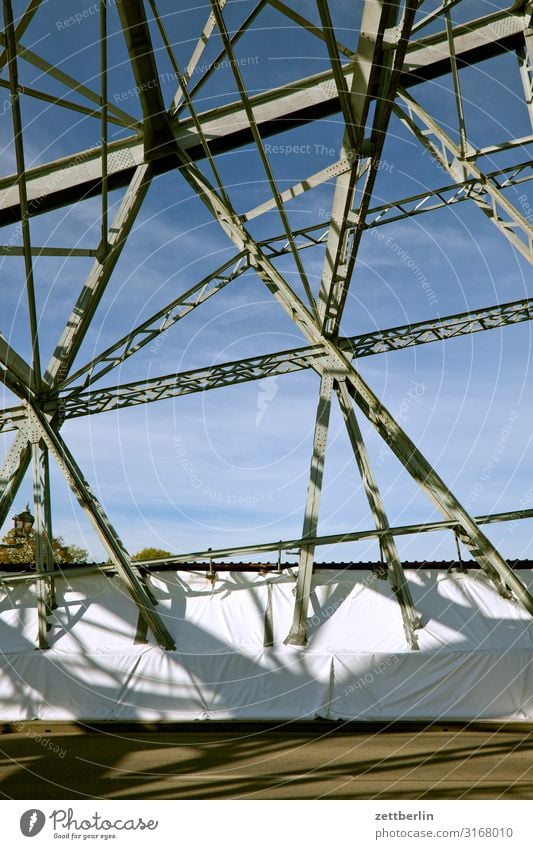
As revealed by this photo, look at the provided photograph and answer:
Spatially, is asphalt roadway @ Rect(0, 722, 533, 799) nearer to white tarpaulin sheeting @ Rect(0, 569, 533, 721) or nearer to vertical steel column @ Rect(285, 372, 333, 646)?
white tarpaulin sheeting @ Rect(0, 569, 533, 721)

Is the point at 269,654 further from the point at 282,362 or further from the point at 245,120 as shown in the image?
the point at 245,120

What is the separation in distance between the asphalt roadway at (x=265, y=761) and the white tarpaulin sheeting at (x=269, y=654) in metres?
0.45

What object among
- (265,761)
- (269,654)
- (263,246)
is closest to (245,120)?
(263,246)

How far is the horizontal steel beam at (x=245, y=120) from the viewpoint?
10812 mm

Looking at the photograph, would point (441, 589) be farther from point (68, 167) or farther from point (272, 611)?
point (68, 167)

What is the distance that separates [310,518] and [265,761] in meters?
4.48

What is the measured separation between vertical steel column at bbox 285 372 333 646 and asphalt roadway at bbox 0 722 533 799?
66.3 inches

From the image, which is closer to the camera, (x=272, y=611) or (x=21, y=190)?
(x=21, y=190)

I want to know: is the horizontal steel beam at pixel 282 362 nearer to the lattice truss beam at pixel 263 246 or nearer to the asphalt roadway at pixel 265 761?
the lattice truss beam at pixel 263 246
